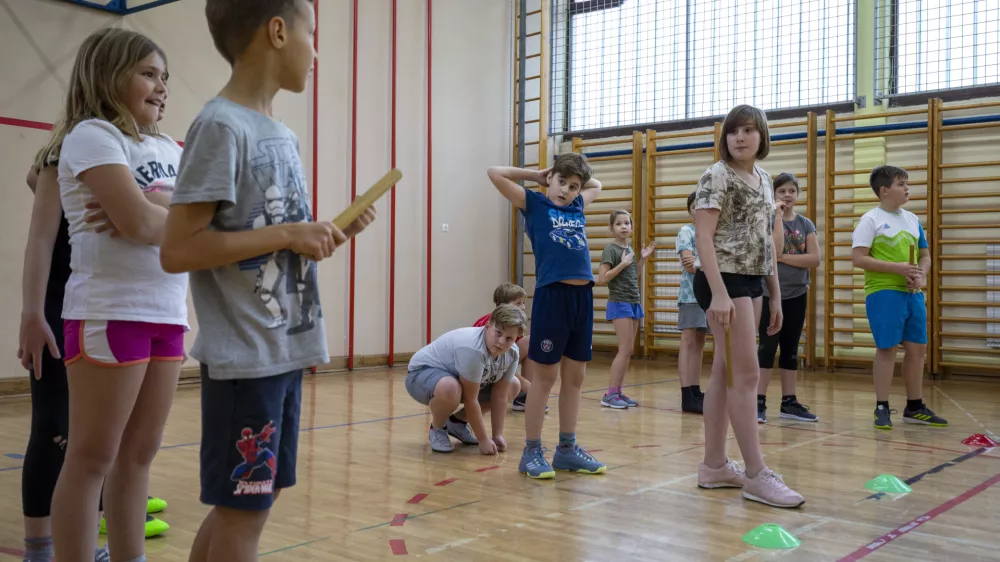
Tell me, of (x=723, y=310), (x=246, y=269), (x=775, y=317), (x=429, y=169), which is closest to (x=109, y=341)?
(x=246, y=269)

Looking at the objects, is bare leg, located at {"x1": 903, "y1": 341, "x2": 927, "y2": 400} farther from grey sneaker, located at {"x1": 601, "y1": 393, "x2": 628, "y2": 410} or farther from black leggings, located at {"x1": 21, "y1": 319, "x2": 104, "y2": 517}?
black leggings, located at {"x1": 21, "y1": 319, "x2": 104, "y2": 517}

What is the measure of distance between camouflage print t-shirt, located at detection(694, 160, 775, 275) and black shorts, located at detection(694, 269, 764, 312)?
2cm

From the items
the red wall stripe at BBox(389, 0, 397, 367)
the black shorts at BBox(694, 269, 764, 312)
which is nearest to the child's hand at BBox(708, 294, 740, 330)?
the black shorts at BBox(694, 269, 764, 312)

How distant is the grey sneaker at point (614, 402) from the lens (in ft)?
17.6

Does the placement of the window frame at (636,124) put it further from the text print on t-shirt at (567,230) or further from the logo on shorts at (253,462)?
the logo on shorts at (253,462)

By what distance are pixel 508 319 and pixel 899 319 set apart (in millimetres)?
2297

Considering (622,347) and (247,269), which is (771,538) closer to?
(247,269)

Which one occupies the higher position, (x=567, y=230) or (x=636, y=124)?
(x=636, y=124)

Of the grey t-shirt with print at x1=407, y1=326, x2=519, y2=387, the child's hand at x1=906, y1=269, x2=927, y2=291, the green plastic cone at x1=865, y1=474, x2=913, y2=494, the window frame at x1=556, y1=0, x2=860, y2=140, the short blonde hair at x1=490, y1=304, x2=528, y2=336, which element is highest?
the window frame at x1=556, y1=0, x2=860, y2=140

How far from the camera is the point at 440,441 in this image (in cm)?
380

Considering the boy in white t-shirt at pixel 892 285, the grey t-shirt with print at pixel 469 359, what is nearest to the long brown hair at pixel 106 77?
the grey t-shirt with print at pixel 469 359

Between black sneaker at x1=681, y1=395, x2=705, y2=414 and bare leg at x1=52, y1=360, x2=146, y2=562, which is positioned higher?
bare leg at x1=52, y1=360, x2=146, y2=562

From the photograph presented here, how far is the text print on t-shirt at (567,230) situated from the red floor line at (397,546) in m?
1.38

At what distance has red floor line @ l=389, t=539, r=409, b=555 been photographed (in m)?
2.25
